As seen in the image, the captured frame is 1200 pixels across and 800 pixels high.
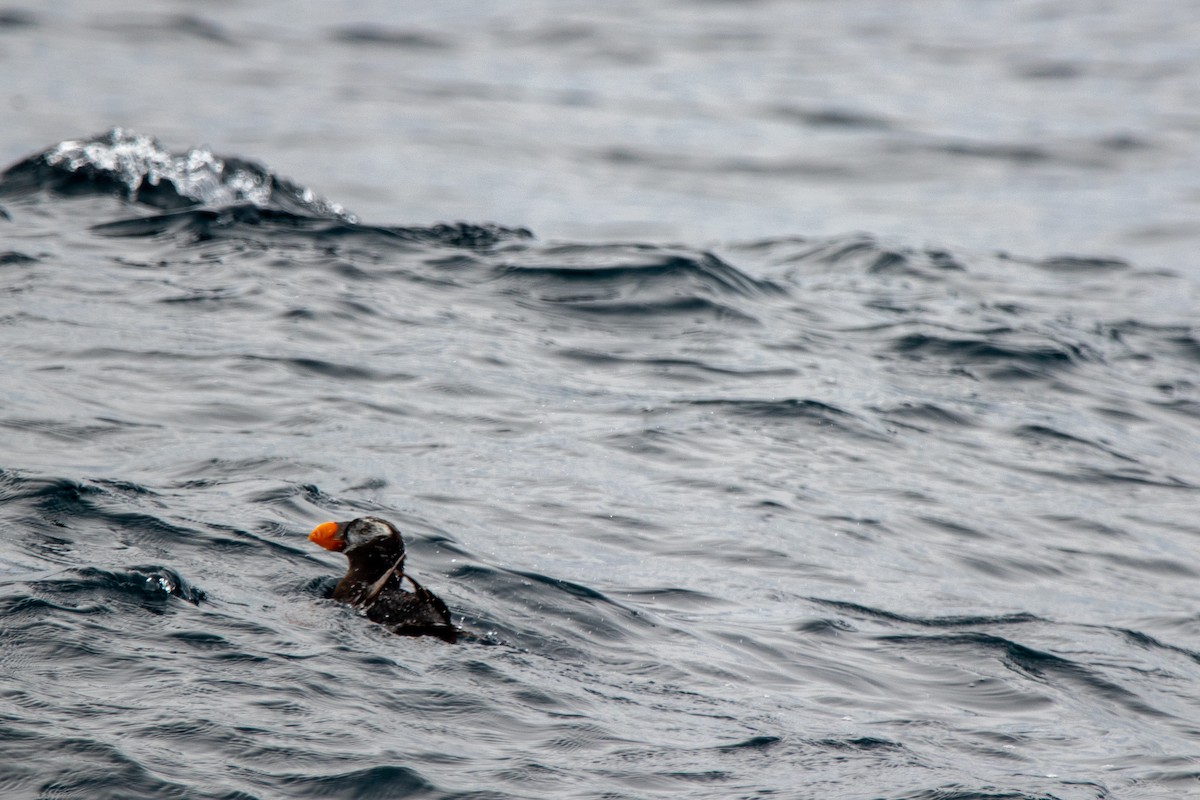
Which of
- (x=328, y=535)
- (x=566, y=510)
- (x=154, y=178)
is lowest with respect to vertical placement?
(x=566, y=510)

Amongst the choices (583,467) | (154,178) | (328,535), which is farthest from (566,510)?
(154,178)

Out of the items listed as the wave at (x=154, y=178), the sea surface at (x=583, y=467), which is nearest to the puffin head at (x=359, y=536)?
the sea surface at (x=583, y=467)

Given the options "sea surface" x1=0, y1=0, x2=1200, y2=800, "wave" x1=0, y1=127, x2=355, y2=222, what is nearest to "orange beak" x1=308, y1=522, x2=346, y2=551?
"sea surface" x1=0, y1=0, x2=1200, y2=800

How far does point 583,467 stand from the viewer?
28.2 feet

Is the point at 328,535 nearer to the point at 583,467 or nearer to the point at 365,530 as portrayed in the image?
the point at 365,530

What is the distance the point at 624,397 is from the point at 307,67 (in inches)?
560

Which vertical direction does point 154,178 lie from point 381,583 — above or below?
above

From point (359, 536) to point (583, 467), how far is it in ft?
7.77

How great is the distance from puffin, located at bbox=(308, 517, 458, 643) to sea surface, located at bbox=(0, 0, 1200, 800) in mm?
123

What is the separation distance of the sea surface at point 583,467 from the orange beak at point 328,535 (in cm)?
21

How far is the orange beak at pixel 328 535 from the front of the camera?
21.3 ft

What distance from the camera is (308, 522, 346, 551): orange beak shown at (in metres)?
6.50

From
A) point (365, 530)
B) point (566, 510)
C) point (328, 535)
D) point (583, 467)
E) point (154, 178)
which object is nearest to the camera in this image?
point (365, 530)

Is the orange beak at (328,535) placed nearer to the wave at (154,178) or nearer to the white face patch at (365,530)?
the white face patch at (365,530)
